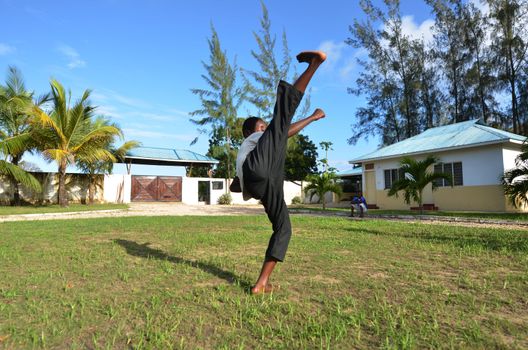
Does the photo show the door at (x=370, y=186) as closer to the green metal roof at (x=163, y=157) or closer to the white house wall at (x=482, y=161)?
the white house wall at (x=482, y=161)

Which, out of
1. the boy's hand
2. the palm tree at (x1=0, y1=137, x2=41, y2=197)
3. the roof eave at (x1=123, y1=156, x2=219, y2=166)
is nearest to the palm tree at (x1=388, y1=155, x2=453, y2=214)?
the boy's hand

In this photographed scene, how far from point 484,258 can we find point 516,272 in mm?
757

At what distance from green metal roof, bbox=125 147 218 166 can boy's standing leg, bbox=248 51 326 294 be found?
68.6 ft

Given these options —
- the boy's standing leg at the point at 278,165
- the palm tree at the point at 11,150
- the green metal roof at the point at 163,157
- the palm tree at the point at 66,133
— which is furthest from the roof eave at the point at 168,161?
the boy's standing leg at the point at 278,165

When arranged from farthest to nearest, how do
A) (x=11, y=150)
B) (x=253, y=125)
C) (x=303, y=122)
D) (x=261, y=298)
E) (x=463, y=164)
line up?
(x=463, y=164) → (x=11, y=150) → (x=253, y=125) → (x=303, y=122) → (x=261, y=298)

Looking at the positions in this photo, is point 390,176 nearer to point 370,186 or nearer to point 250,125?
point 370,186

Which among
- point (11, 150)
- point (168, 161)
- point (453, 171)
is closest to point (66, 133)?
point (11, 150)

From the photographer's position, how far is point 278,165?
116 inches

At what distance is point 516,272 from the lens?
359 centimetres

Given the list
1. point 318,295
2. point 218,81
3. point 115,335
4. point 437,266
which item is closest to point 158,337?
point 115,335

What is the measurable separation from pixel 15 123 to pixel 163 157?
9608mm

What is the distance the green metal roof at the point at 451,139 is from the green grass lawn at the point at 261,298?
11.0 metres

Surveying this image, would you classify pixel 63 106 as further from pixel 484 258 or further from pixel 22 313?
pixel 484 258

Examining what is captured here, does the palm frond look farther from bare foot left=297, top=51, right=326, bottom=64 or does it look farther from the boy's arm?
bare foot left=297, top=51, right=326, bottom=64
